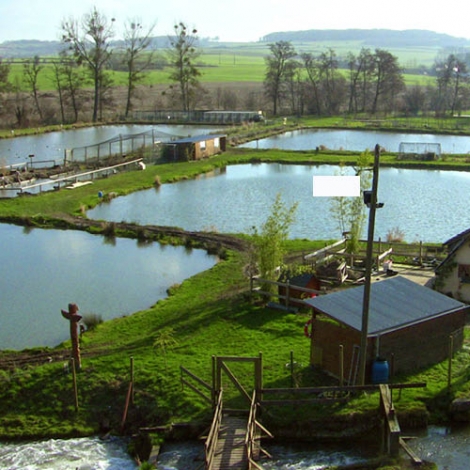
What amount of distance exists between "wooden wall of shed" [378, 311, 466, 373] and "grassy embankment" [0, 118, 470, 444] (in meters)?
0.32

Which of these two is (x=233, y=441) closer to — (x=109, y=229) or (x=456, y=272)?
(x=456, y=272)

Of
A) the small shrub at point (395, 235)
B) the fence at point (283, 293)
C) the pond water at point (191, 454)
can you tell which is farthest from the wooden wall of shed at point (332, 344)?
the small shrub at point (395, 235)

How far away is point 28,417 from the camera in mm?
15195

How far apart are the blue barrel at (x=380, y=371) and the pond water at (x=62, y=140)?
36848mm

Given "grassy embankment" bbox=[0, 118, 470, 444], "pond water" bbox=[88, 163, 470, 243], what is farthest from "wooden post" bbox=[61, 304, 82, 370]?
"pond water" bbox=[88, 163, 470, 243]

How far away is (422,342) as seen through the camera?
53.5ft

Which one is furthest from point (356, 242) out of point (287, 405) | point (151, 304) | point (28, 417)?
point (28, 417)

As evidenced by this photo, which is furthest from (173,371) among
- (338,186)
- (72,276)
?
(72,276)

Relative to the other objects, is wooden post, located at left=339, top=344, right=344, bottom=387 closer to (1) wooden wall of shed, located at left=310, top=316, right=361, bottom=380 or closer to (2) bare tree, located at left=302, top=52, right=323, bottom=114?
(1) wooden wall of shed, located at left=310, top=316, right=361, bottom=380

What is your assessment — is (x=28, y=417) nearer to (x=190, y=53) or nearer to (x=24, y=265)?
(x=24, y=265)

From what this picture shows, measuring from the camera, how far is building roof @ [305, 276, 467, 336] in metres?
15.7

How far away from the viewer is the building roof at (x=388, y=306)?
15742 mm

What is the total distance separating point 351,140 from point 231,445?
2008 inches

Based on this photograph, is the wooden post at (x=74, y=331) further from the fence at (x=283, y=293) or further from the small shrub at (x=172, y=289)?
the small shrub at (x=172, y=289)
